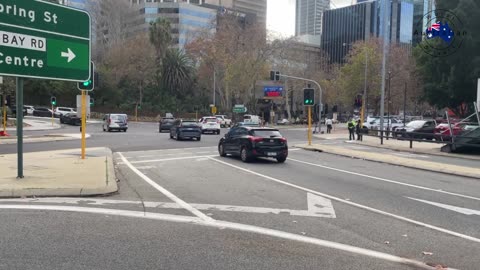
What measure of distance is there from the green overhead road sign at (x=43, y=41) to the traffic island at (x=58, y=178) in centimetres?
260

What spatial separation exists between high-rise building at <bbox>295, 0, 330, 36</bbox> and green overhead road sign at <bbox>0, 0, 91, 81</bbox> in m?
94.2

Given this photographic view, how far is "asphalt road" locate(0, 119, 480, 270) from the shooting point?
19.9ft

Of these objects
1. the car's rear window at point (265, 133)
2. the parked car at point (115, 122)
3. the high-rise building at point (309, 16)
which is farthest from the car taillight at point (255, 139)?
the high-rise building at point (309, 16)

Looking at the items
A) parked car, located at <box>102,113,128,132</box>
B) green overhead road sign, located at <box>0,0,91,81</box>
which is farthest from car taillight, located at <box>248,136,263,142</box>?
parked car, located at <box>102,113,128,132</box>

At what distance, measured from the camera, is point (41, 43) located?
12.2 meters

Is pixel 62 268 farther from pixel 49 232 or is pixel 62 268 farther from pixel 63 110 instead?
pixel 63 110

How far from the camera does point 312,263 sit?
5.98 meters

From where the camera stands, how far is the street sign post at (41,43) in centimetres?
1150

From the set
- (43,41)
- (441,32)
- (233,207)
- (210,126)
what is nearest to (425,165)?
(233,207)

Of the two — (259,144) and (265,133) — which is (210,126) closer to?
(265,133)

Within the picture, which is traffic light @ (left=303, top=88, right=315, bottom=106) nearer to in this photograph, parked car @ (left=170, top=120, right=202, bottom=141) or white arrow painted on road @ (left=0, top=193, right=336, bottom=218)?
parked car @ (left=170, top=120, right=202, bottom=141)

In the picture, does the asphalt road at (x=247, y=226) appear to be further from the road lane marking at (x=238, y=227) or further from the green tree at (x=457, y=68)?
the green tree at (x=457, y=68)

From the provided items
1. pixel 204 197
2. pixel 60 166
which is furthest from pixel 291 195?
pixel 60 166

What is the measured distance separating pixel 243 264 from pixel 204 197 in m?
4.87
